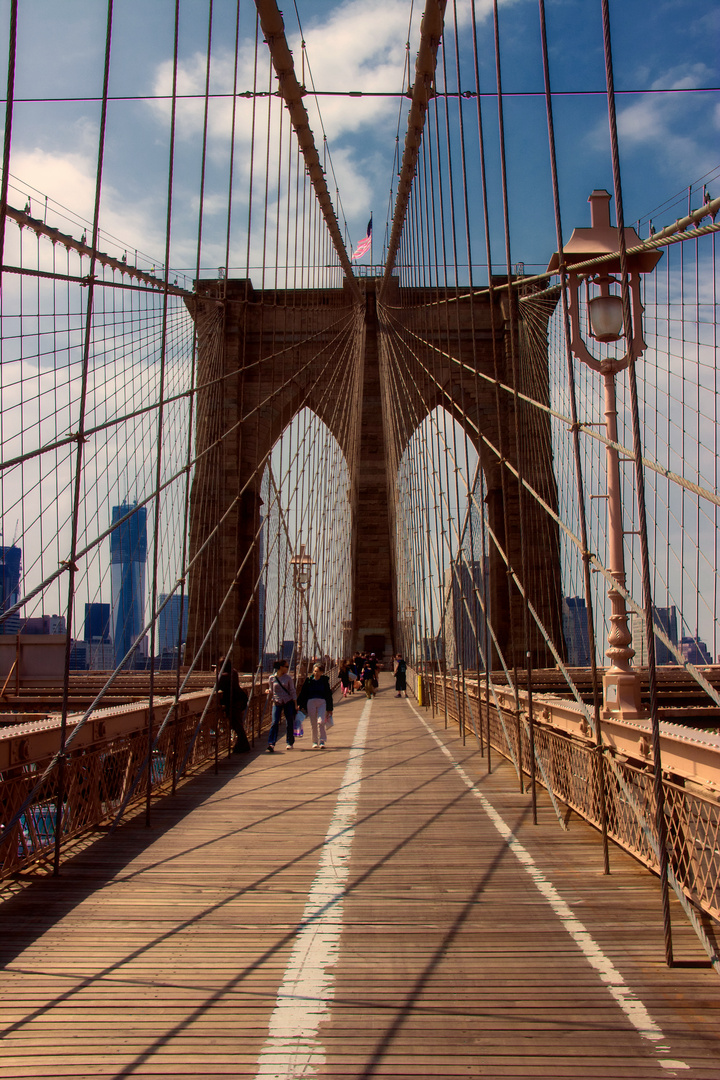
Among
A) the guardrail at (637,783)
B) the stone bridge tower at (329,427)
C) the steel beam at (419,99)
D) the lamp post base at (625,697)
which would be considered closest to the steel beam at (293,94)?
the steel beam at (419,99)

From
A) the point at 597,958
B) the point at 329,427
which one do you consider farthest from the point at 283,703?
the point at 329,427

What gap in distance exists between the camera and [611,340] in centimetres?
611

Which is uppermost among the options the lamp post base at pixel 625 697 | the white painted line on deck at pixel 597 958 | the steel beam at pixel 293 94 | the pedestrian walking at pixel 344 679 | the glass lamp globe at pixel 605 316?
the steel beam at pixel 293 94

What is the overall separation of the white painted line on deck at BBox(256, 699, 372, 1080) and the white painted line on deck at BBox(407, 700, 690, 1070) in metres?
0.79

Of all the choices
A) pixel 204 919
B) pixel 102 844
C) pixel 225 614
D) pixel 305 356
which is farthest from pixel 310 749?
pixel 305 356

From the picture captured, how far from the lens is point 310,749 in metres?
9.16

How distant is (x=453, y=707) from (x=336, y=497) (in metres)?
14.5

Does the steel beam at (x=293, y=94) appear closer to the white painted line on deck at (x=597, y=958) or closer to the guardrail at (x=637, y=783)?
the guardrail at (x=637, y=783)

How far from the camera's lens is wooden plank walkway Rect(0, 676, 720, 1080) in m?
2.12

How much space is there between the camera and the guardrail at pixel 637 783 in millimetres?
2973

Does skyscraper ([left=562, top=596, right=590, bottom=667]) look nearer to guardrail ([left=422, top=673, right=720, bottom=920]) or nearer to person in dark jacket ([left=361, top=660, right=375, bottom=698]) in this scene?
person in dark jacket ([left=361, top=660, right=375, bottom=698])

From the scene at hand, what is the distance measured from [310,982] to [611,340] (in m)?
4.77

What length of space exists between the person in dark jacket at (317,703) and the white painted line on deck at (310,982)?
14.5ft

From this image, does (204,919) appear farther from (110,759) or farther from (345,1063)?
(110,759)
